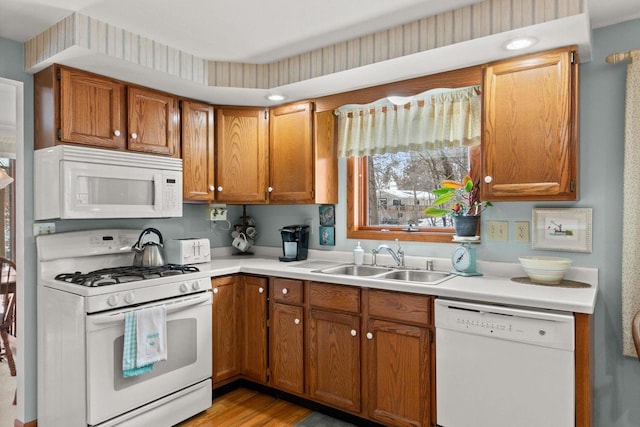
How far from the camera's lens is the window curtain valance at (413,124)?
8.34 ft

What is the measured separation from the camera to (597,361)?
2186 millimetres

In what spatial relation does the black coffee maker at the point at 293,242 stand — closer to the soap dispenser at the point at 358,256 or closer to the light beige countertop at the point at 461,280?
the light beige countertop at the point at 461,280

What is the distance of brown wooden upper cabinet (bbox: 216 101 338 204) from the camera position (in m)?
3.04

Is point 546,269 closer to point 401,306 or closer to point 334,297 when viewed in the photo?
point 401,306

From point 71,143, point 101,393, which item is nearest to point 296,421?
point 101,393

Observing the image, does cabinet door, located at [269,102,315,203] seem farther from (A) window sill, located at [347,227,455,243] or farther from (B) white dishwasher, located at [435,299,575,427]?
(B) white dishwasher, located at [435,299,575,427]

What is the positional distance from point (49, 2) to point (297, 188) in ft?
5.93

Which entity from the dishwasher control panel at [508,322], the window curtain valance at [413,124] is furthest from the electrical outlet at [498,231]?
the dishwasher control panel at [508,322]

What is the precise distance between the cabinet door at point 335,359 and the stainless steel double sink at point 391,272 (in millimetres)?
318

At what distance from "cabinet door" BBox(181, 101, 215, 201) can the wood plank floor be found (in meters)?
1.48

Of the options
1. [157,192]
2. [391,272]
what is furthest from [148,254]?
[391,272]

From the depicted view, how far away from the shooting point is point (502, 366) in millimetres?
1904

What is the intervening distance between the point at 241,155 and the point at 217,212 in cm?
59

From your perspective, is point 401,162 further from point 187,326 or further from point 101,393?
point 101,393
